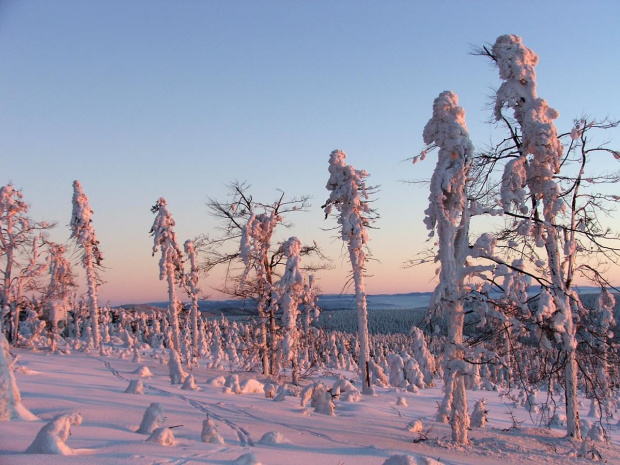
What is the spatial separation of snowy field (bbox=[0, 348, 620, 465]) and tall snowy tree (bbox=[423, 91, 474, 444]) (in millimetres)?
1017

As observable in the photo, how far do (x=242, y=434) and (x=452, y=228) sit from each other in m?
6.08

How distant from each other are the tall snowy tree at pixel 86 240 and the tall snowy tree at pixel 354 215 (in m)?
19.5

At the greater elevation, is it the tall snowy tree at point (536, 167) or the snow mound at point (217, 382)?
the tall snowy tree at point (536, 167)

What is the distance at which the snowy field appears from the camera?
20.1 feet

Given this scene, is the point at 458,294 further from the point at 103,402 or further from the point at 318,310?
the point at 318,310

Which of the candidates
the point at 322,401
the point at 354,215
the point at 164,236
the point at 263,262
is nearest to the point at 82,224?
the point at 164,236

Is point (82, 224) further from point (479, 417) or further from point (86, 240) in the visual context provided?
point (479, 417)

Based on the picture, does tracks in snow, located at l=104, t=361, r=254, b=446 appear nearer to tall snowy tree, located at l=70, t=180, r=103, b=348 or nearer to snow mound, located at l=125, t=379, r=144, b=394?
snow mound, located at l=125, t=379, r=144, b=394

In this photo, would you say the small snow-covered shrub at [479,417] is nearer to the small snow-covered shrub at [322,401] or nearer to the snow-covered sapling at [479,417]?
the snow-covered sapling at [479,417]

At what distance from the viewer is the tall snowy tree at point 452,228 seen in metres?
9.71

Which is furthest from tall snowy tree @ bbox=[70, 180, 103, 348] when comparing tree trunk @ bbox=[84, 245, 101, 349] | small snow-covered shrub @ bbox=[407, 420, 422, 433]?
small snow-covered shrub @ bbox=[407, 420, 422, 433]

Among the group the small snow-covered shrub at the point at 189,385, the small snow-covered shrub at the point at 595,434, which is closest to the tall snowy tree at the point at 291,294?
the small snow-covered shrub at the point at 189,385

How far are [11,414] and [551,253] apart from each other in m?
11.7

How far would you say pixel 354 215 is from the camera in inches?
779
